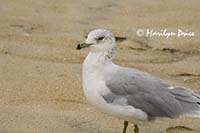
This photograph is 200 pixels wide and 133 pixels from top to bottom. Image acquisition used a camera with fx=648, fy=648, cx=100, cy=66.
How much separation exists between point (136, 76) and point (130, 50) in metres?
2.00

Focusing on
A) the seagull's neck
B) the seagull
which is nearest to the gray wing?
the seagull

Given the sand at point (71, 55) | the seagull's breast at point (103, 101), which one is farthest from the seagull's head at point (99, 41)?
the sand at point (71, 55)

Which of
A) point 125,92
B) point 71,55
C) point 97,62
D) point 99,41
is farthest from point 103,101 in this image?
point 71,55

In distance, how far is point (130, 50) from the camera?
6.09m

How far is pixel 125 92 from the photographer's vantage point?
158 inches

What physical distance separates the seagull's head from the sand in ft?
2.07

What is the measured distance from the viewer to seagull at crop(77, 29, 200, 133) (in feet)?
13.1

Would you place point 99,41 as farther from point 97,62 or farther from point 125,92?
point 125,92

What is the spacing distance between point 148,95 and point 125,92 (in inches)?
5.8

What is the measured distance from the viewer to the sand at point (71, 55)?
15.0 feet

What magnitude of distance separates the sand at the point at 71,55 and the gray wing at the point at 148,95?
1.37 ft

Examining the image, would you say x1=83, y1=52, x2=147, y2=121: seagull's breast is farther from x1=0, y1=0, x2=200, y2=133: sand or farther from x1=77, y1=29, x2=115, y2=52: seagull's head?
x1=0, y1=0, x2=200, y2=133: sand

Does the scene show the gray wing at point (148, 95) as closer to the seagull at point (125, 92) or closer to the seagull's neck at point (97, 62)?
the seagull at point (125, 92)

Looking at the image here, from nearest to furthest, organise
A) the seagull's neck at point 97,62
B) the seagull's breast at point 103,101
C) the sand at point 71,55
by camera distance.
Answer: the seagull's breast at point 103,101 < the seagull's neck at point 97,62 < the sand at point 71,55
